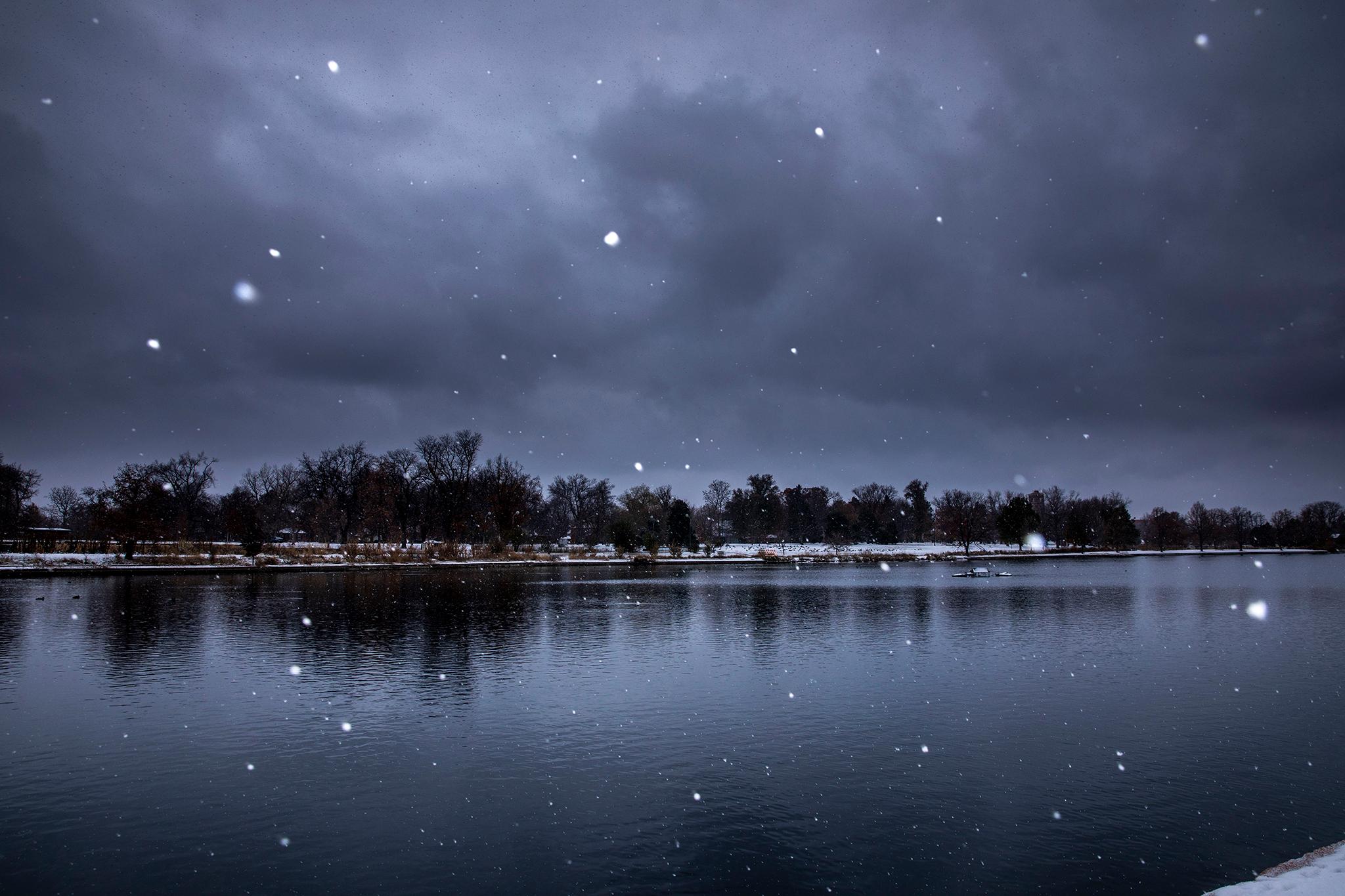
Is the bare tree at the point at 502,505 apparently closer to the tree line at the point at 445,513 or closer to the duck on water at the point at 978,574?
the tree line at the point at 445,513

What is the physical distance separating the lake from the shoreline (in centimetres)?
4325

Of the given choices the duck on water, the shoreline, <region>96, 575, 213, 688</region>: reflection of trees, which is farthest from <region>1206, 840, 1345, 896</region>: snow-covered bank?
the shoreline

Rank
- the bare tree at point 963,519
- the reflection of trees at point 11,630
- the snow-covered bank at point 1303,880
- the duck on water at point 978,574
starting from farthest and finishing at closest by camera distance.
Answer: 1. the bare tree at point 963,519
2. the duck on water at point 978,574
3. the reflection of trees at point 11,630
4. the snow-covered bank at point 1303,880

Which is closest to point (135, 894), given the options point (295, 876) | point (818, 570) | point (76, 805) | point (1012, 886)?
point (295, 876)

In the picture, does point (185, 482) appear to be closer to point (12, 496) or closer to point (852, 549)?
point (12, 496)

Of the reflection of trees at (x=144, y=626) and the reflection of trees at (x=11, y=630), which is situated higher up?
the reflection of trees at (x=11, y=630)

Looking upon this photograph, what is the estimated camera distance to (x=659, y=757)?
17375mm

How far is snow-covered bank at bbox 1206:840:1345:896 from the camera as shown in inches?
389

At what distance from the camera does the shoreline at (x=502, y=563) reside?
7281 cm

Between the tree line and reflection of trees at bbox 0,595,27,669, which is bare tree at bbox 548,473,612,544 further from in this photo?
reflection of trees at bbox 0,595,27,669

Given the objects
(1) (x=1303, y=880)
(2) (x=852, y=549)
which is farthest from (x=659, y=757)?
(2) (x=852, y=549)

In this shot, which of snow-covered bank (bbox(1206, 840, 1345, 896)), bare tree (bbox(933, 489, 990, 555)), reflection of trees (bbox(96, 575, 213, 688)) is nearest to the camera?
snow-covered bank (bbox(1206, 840, 1345, 896))

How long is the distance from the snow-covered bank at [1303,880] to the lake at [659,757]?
0.82 metres

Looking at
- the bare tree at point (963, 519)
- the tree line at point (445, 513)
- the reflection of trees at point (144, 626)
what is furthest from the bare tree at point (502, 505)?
the bare tree at point (963, 519)
